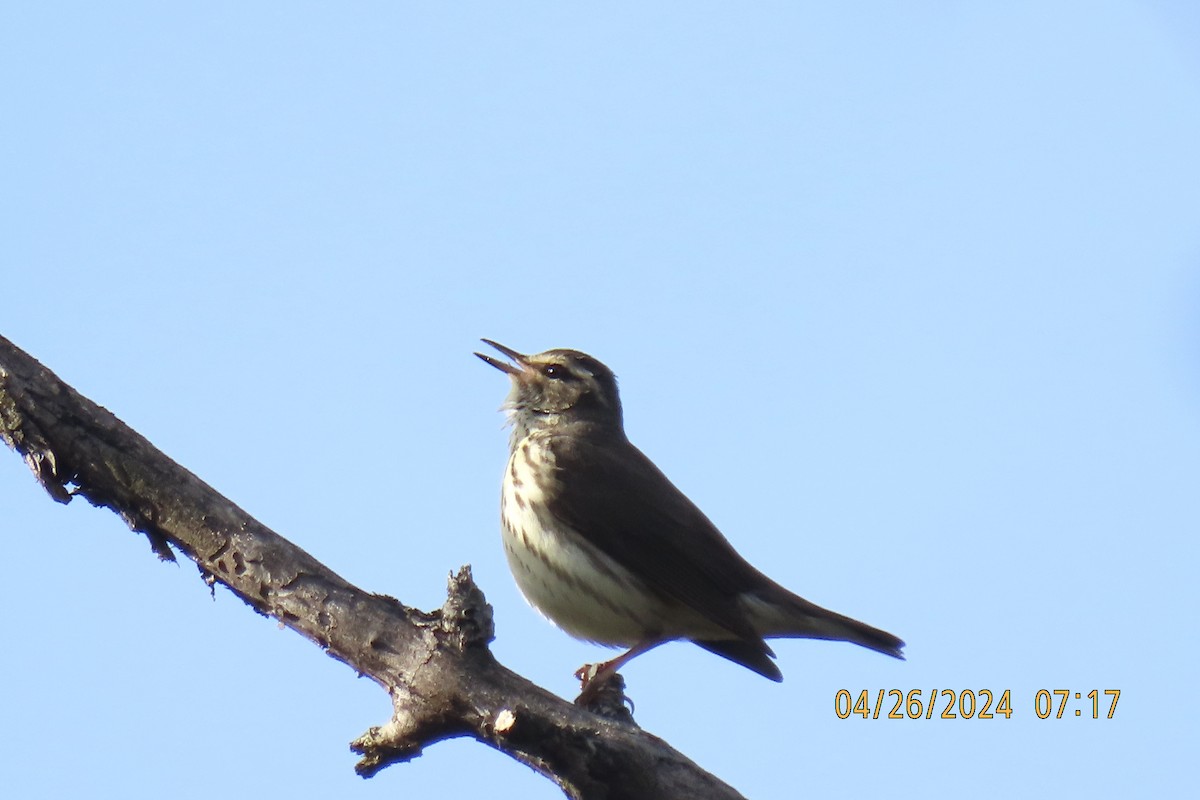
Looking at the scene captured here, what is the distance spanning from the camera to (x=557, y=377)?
34.8ft

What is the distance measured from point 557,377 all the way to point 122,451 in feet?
15.4

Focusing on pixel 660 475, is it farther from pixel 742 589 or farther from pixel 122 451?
pixel 122 451

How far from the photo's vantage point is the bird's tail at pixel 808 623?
8836mm

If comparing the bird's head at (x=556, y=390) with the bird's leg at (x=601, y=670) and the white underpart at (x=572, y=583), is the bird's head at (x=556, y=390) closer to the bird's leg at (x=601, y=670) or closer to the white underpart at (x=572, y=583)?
the white underpart at (x=572, y=583)

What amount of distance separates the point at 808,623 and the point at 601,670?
1.49 metres

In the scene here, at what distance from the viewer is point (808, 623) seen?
9016mm

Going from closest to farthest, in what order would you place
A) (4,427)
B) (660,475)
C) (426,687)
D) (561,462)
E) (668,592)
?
(426,687) < (4,427) < (668,592) < (561,462) < (660,475)

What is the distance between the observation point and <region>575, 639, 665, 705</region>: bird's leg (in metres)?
8.36

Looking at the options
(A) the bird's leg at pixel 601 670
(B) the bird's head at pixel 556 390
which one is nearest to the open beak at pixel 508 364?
(B) the bird's head at pixel 556 390

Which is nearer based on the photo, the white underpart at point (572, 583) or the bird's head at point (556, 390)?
the white underpart at point (572, 583)

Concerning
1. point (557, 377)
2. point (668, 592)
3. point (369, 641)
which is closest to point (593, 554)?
point (668, 592)

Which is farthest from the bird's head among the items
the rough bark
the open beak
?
the rough bark

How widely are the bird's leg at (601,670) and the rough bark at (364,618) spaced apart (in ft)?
5.11

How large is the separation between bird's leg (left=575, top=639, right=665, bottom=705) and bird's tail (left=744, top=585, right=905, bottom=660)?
0.74 m
